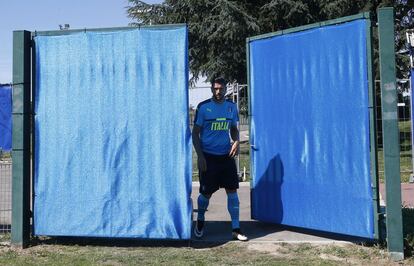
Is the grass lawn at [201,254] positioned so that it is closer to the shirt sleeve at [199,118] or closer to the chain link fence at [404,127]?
the shirt sleeve at [199,118]

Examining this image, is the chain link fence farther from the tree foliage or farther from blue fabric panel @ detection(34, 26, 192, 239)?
blue fabric panel @ detection(34, 26, 192, 239)

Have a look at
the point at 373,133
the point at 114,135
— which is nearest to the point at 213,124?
the point at 114,135

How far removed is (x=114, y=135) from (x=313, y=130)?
7.96ft

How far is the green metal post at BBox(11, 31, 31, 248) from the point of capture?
6.10 meters

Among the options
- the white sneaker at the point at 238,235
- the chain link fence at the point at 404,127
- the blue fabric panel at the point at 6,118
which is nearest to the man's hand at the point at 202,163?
the white sneaker at the point at 238,235

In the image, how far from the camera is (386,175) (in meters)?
5.45

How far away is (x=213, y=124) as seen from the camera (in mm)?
6348

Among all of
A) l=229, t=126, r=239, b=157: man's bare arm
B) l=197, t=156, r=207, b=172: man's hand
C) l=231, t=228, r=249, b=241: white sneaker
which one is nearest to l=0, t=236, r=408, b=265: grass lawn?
A: l=231, t=228, r=249, b=241: white sneaker

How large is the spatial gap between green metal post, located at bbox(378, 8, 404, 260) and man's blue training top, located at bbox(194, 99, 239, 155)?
1.90 metres

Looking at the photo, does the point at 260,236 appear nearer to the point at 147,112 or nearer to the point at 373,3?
the point at 147,112

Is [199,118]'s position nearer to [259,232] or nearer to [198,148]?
[198,148]

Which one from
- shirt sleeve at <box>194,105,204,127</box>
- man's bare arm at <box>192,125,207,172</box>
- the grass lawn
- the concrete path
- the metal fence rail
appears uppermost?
shirt sleeve at <box>194,105,204,127</box>

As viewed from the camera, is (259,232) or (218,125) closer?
(218,125)

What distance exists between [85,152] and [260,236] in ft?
8.04
